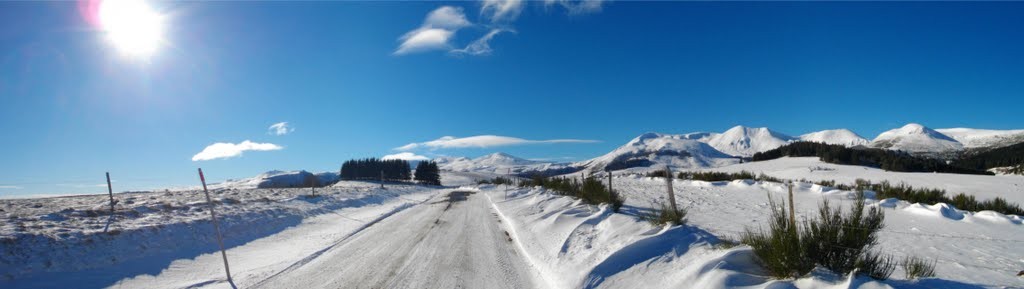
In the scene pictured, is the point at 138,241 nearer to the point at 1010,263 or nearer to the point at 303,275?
the point at 303,275

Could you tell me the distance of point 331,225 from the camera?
15445 mm

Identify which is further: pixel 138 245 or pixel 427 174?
pixel 427 174

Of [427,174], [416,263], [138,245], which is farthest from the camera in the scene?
[427,174]

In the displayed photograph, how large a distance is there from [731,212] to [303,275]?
14193 millimetres

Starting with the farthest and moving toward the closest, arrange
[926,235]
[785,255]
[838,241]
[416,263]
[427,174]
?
[427,174], [926,235], [416,263], [838,241], [785,255]

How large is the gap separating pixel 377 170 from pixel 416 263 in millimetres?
90623

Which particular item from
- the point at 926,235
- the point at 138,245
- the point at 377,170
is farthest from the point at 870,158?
→ the point at 377,170

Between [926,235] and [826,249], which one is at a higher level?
[826,249]

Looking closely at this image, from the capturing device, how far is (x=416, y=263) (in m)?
8.15

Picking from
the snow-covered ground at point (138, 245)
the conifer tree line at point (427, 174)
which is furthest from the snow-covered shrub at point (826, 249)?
the conifer tree line at point (427, 174)

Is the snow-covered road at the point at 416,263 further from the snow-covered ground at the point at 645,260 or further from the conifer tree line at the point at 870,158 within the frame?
the conifer tree line at the point at 870,158

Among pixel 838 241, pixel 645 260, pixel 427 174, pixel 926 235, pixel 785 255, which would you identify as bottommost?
pixel 926 235

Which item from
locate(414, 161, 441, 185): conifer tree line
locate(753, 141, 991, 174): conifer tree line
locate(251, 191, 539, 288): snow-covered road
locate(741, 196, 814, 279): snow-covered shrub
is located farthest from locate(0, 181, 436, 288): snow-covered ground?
locate(414, 161, 441, 185): conifer tree line

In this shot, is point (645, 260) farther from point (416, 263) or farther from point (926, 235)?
point (926, 235)
